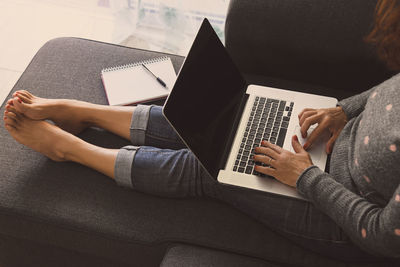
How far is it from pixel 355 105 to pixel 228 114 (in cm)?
38

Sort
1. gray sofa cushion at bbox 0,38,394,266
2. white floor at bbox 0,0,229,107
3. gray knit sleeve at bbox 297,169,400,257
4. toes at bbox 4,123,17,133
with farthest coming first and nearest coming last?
white floor at bbox 0,0,229,107 → toes at bbox 4,123,17,133 → gray sofa cushion at bbox 0,38,394,266 → gray knit sleeve at bbox 297,169,400,257

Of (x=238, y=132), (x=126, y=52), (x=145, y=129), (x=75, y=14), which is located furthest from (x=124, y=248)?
(x=75, y=14)

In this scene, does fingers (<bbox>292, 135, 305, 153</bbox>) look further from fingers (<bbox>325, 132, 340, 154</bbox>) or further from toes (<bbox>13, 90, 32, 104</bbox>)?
toes (<bbox>13, 90, 32, 104</bbox>)

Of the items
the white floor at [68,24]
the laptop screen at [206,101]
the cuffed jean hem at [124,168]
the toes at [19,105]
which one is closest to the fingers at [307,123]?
the laptop screen at [206,101]

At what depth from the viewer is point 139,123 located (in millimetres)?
1280

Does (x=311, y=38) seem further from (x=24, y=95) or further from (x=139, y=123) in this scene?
(x=24, y=95)

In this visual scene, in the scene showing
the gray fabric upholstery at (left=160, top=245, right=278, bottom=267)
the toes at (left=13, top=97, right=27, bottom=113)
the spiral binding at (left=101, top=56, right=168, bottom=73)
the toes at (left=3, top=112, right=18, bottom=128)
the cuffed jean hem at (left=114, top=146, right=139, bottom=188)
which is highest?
the spiral binding at (left=101, top=56, right=168, bottom=73)

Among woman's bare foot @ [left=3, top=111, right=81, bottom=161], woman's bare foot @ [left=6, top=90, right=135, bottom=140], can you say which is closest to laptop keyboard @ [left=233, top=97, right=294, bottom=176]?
woman's bare foot @ [left=6, top=90, right=135, bottom=140]

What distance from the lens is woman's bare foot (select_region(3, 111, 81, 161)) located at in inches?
48.4

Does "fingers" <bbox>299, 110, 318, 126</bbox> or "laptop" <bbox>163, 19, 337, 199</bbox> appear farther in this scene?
"fingers" <bbox>299, 110, 318, 126</bbox>

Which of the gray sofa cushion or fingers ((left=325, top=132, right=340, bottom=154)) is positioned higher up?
fingers ((left=325, top=132, right=340, bottom=154))

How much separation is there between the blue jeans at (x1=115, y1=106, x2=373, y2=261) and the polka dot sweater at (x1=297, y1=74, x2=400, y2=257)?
61 mm

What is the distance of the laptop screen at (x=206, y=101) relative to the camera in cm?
104

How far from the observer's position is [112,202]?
1.21 m
